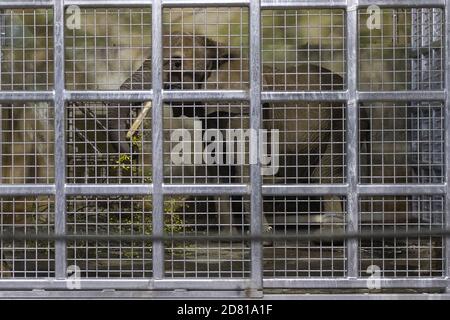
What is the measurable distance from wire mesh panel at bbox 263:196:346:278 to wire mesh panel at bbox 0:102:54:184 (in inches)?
63.5

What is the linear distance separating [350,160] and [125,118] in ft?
5.36

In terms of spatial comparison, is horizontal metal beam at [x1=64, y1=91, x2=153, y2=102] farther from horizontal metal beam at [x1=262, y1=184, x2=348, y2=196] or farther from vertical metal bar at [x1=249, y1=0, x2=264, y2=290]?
horizontal metal beam at [x1=262, y1=184, x2=348, y2=196]

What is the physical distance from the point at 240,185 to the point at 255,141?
0.33 meters

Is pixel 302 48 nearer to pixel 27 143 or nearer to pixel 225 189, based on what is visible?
pixel 225 189

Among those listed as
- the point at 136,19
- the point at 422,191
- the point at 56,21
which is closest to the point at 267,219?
the point at 422,191

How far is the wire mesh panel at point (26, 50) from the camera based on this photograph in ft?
18.6

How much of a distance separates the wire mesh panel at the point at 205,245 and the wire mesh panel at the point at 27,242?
0.86 metres

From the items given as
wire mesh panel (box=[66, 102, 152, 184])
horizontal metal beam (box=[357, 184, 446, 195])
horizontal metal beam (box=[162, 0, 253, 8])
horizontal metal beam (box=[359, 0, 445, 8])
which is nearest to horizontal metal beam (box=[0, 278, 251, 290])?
wire mesh panel (box=[66, 102, 152, 184])

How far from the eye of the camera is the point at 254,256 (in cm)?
566

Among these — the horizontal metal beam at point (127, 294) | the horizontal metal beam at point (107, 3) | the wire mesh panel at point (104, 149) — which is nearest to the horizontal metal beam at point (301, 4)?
the horizontal metal beam at point (107, 3)

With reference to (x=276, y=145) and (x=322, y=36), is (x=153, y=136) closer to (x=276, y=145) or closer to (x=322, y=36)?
(x=276, y=145)

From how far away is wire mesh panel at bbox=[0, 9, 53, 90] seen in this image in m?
5.66

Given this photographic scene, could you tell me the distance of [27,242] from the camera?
5773 millimetres

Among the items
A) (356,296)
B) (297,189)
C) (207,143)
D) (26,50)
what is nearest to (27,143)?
(26,50)
